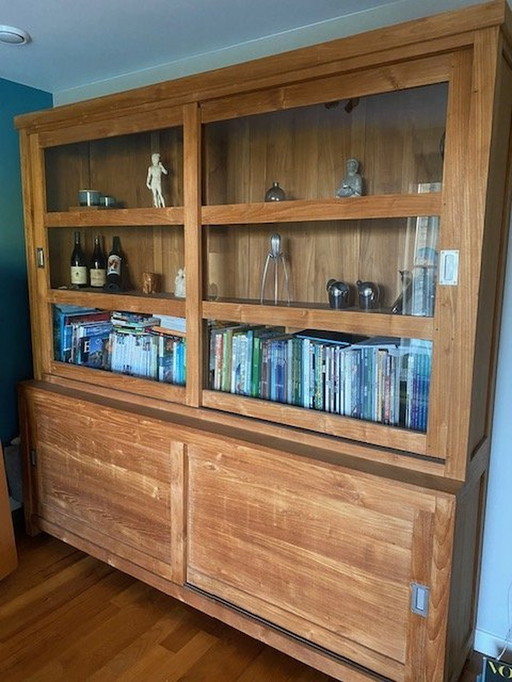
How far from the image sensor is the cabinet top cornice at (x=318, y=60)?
1213 mm

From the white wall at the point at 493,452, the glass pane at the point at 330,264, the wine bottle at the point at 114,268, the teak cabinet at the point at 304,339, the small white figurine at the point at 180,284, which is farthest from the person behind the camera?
the wine bottle at the point at 114,268

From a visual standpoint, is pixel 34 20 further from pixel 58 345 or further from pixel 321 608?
pixel 321 608

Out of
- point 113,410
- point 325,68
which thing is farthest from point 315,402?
point 325,68

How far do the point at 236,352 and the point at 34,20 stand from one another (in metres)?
1.31

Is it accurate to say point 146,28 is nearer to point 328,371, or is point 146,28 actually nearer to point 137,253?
point 137,253

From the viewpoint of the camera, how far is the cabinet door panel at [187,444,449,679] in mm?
1398

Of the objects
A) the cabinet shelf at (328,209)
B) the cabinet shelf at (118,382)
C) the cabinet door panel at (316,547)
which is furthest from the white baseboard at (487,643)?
the cabinet shelf at (328,209)

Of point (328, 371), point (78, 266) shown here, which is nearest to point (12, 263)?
point (78, 266)

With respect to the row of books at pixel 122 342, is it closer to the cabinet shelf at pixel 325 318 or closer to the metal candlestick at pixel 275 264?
the cabinet shelf at pixel 325 318

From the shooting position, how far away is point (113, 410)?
1.97 metres

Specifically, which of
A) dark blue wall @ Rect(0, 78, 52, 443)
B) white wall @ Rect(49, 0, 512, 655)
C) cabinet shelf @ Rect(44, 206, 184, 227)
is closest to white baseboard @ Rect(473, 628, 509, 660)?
white wall @ Rect(49, 0, 512, 655)

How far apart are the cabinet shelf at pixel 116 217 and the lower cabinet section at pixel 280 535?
70cm

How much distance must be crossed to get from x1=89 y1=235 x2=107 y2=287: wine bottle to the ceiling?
728 millimetres

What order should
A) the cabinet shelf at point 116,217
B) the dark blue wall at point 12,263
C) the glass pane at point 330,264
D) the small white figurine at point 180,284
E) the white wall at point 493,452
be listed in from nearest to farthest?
the glass pane at point 330,264
the white wall at point 493,452
the cabinet shelf at point 116,217
the small white figurine at point 180,284
the dark blue wall at point 12,263
